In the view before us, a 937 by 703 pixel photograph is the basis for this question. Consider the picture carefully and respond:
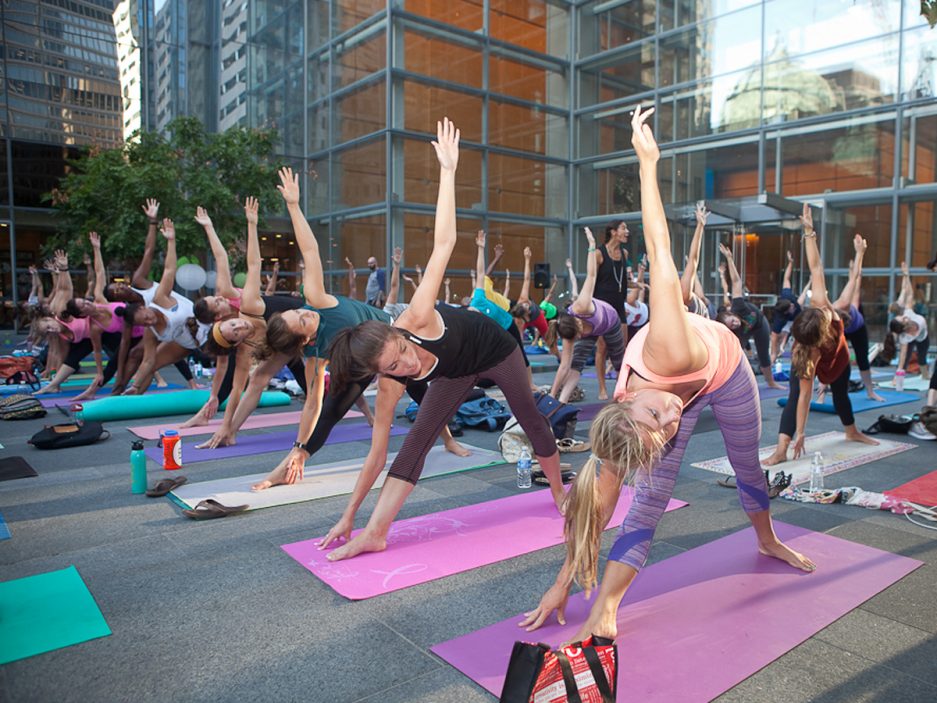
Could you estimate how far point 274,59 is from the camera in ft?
61.2

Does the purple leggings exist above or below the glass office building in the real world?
below

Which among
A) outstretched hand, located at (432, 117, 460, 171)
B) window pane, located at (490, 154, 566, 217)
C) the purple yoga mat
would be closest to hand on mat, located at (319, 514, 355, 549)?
outstretched hand, located at (432, 117, 460, 171)

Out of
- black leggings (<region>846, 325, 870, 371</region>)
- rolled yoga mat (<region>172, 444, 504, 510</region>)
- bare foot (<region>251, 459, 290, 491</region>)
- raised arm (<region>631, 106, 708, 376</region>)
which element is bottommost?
rolled yoga mat (<region>172, 444, 504, 510</region>)

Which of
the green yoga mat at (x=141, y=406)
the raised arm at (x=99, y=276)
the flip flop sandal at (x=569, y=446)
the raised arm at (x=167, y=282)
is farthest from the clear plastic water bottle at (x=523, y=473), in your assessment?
the raised arm at (x=99, y=276)

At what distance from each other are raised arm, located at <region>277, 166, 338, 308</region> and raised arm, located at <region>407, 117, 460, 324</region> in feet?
4.00

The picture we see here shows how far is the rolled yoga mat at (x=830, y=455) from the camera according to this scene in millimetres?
5074

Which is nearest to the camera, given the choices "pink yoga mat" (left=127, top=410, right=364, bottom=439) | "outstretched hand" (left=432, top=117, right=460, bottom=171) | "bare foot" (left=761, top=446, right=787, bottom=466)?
"outstretched hand" (left=432, top=117, right=460, bottom=171)

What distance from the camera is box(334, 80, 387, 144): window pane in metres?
16.2

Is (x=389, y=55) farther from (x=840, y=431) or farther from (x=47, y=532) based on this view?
(x=47, y=532)

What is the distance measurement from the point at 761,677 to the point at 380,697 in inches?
50.1

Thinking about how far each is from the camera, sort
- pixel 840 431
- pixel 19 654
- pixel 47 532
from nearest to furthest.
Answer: pixel 19 654, pixel 47 532, pixel 840 431

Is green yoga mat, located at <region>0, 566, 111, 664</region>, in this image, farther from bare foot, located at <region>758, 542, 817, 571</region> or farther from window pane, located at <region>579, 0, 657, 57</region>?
window pane, located at <region>579, 0, 657, 57</region>

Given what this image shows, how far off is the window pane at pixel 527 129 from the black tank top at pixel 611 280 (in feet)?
36.2

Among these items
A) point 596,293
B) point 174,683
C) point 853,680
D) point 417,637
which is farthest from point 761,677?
point 596,293
